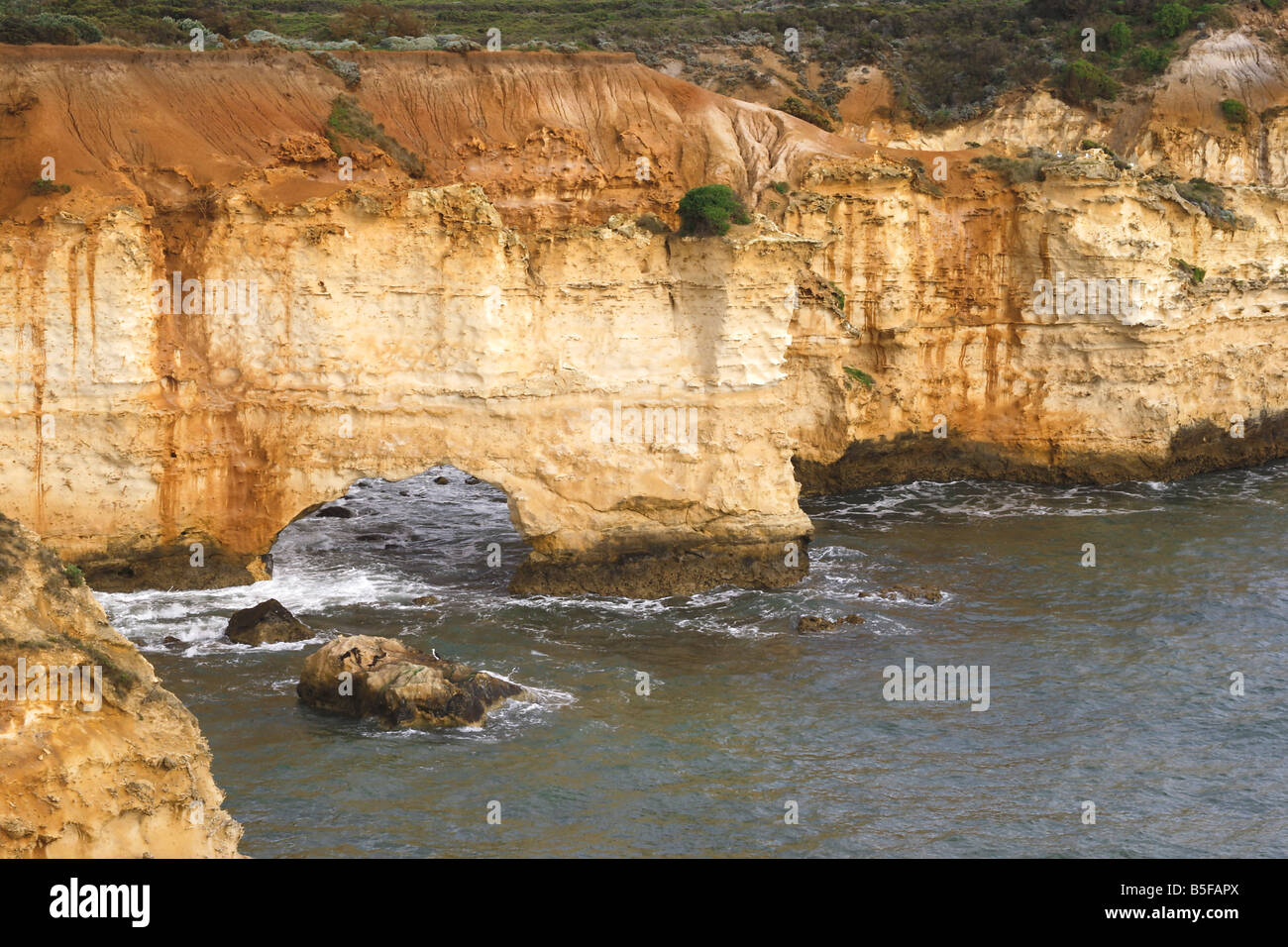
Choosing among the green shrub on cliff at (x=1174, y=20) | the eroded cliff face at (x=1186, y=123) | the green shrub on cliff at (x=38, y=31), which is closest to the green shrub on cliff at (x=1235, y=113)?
the eroded cliff face at (x=1186, y=123)

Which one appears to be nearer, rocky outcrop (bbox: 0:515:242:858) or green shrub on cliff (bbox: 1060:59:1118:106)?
rocky outcrop (bbox: 0:515:242:858)

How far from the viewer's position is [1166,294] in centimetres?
4228

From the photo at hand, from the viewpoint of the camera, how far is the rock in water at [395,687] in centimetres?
2477

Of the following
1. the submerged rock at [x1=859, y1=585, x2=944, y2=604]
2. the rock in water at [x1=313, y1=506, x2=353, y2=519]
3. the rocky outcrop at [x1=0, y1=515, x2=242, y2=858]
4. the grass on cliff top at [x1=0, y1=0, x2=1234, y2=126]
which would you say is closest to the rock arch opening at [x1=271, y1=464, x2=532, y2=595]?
the rock in water at [x1=313, y1=506, x2=353, y2=519]

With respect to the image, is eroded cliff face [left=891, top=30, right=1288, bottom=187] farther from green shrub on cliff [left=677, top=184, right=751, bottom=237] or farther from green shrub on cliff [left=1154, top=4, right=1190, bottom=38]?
green shrub on cliff [left=677, top=184, right=751, bottom=237]

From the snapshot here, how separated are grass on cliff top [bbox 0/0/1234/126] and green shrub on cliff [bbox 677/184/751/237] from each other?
19.4 metres

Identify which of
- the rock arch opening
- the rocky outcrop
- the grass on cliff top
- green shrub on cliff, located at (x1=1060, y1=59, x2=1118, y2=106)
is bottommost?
the rock arch opening

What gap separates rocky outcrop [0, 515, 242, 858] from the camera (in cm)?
1148

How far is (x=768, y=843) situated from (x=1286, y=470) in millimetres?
30053

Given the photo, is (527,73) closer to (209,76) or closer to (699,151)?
(699,151)

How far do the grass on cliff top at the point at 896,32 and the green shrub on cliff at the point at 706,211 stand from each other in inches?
765

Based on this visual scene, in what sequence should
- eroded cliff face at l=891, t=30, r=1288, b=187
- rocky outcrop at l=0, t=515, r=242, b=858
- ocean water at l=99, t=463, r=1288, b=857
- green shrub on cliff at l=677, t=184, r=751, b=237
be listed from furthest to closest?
eroded cliff face at l=891, t=30, r=1288, b=187, green shrub on cliff at l=677, t=184, r=751, b=237, ocean water at l=99, t=463, r=1288, b=857, rocky outcrop at l=0, t=515, r=242, b=858

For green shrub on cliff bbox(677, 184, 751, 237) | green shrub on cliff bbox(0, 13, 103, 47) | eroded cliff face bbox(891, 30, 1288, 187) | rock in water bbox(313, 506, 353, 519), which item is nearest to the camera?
green shrub on cliff bbox(677, 184, 751, 237)

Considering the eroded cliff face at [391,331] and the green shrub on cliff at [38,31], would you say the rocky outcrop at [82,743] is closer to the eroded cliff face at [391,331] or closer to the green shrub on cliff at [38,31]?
the eroded cliff face at [391,331]
